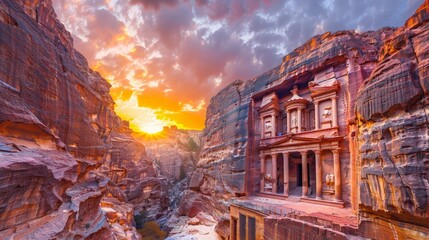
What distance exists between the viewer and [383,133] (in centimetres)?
741

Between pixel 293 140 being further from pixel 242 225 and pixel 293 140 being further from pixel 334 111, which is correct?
pixel 242 225

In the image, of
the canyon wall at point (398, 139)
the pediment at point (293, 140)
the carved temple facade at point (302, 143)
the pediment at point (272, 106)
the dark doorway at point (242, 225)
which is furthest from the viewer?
the pediment at point (272, 106)

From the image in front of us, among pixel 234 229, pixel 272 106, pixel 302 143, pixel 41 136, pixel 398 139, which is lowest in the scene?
pixel 234 229

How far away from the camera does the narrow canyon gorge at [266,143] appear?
674 centimetres

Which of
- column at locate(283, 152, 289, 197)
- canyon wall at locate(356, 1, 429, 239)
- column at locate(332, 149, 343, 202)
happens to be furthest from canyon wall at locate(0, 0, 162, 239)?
column at locate(332, 149, 343, 202)

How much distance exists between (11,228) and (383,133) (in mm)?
12857

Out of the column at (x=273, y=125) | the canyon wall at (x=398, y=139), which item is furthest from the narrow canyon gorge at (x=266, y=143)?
the column at (x=273, y=125)

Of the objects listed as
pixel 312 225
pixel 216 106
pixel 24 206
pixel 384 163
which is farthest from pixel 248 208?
pixel 216 106

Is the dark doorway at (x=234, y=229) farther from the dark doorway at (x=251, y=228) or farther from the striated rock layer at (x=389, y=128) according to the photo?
the striated rock layer at (x=389, y=128)

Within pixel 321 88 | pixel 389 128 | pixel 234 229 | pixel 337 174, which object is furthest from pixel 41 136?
pixel 321 88

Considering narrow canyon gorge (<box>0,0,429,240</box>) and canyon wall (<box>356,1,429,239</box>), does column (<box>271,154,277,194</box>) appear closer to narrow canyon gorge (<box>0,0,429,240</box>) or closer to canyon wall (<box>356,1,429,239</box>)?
narrow canyon gorge (<box>0,0,429,240</box>)

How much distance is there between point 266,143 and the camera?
1970 cm

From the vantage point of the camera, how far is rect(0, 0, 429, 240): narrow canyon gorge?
6738 millimetres

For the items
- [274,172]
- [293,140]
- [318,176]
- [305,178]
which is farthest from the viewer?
[274,172]
